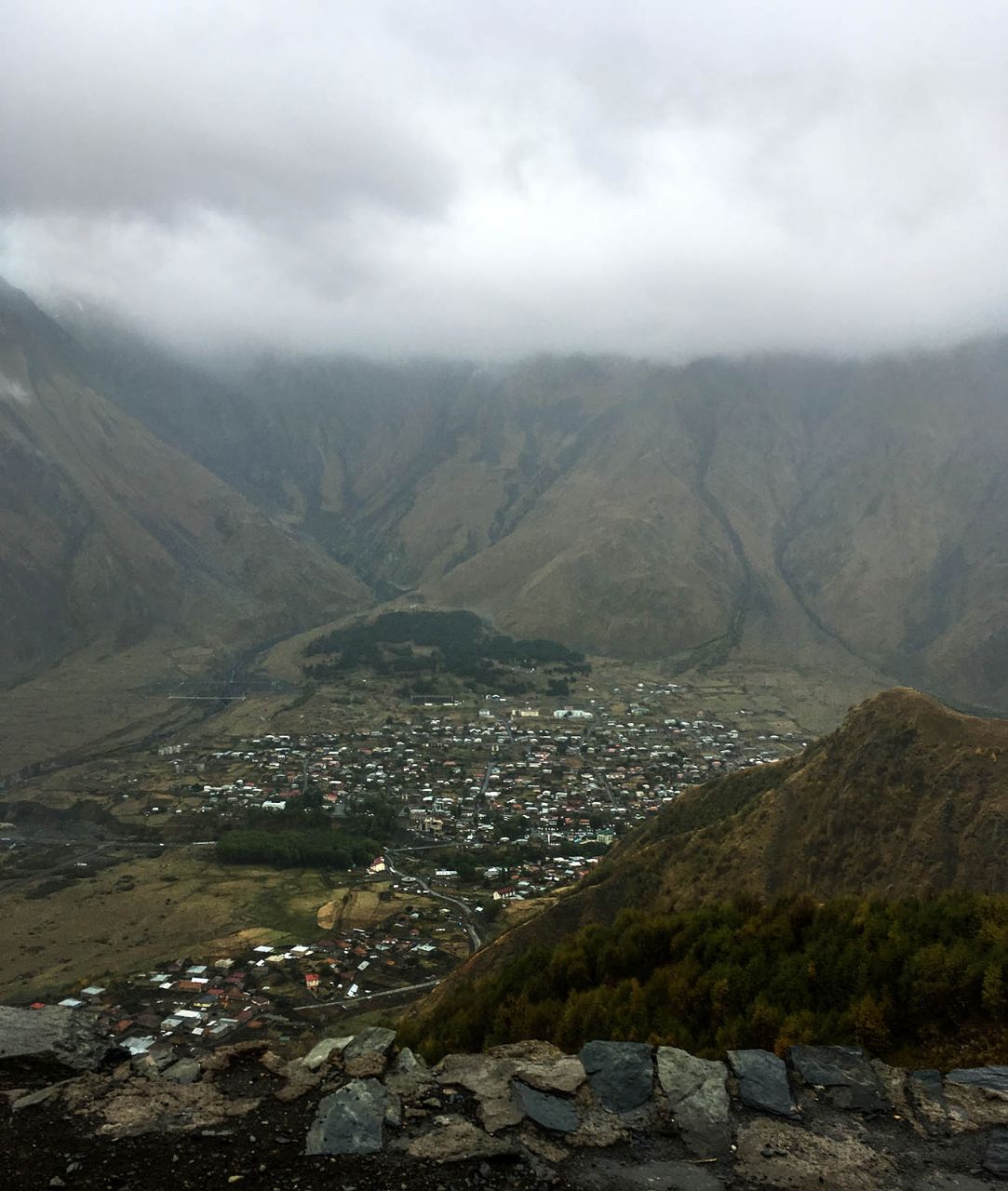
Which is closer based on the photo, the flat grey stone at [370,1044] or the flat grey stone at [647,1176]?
the flat grey stone at [647,1176]

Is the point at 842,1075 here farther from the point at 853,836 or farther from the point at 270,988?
the point at 270,988

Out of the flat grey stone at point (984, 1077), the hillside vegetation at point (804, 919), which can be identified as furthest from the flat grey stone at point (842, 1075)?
the hillside vegetation at point (804, 919)

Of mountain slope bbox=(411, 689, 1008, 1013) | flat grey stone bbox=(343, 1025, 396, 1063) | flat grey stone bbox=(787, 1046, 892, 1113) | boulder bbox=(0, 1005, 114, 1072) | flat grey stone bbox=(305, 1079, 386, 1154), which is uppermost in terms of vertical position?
flat grey stone bbox=(787, 1046, 892, 1113)

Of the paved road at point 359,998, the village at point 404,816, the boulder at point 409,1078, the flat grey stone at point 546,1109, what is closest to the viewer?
the flat grey stone at point 546,1109

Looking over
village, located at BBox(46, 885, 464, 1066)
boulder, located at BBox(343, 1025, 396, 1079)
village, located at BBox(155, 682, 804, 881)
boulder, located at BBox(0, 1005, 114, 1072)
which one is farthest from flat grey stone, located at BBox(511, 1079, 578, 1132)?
village, located at BBox(155, 682, 804, 881)

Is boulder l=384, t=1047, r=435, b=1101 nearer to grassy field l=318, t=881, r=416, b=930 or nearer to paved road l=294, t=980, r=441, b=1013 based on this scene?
paved road l=294, t=980, r=441, b=1013

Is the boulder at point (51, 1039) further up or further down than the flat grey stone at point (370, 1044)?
further down

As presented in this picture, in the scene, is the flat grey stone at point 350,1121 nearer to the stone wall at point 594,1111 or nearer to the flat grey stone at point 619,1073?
the stone wall at point 594,1111
